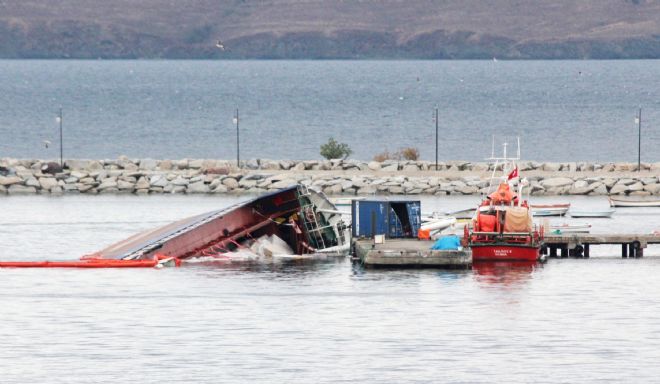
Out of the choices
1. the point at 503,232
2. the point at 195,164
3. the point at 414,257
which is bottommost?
the point at 414,257

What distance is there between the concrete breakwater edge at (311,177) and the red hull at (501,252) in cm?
2767

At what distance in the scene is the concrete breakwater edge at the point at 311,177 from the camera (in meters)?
88.9

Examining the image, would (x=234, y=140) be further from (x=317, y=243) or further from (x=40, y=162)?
(x=317, y=243)

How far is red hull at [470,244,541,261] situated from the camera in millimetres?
59500

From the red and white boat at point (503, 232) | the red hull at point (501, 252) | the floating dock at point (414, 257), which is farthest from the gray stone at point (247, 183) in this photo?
the red hull at point (501, 252)

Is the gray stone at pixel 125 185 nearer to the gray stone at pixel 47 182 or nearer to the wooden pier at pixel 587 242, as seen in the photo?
the gray stone at pixel 47 182

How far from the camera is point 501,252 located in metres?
59.6

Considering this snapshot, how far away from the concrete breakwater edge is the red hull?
27670 millimetres

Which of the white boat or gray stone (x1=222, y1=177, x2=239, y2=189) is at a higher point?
gray stone (x1=222, y1=177, x2=239, y2=189)

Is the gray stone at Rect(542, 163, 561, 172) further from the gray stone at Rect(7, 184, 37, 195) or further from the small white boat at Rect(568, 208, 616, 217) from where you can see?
the gray stone at Rect(7, 184, 37, 195)

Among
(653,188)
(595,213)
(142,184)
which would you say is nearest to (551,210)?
(595,213)

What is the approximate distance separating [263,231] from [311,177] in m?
28.3

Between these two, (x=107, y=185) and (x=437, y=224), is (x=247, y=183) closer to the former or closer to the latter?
(x=107, y=185)

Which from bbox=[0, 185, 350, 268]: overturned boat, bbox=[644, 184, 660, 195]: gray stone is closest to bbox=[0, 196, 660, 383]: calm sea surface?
bbox=[0, 185, 350, 268]: overturned boat
